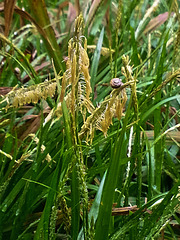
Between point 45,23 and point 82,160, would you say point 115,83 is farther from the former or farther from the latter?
point 45,23

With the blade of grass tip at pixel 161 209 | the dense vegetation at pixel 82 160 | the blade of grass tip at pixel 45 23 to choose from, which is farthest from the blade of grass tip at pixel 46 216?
the blade of grass tip at pixel 45 23

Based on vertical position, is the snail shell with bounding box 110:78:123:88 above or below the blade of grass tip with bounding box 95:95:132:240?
above

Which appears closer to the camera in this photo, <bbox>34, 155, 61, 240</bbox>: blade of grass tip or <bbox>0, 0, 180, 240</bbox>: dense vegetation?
<bbox>0, 0, 180, 240</bbox>: dense vegetation

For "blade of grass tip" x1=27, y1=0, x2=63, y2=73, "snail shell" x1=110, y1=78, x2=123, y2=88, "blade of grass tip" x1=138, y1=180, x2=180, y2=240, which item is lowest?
"blade of grass tip" x1=138, y1=180, x2=180, y2=240

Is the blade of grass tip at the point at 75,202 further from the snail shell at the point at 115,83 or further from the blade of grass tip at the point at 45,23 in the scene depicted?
the blade of grass tip at the point at 45,23

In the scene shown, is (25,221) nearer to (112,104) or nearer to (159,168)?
(159,168)

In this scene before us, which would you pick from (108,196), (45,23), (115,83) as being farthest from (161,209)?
(45,23)

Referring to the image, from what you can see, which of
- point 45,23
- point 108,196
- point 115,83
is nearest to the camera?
point 115,83

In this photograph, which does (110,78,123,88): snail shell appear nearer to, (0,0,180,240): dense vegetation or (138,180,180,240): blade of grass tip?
(0,0,180,240): dense vegetation

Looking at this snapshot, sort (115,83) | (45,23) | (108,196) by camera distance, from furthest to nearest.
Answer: (45,23) < (108,196) < (115,83)

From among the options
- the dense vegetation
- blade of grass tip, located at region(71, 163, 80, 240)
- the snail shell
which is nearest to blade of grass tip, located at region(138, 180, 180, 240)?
the dense vegetation

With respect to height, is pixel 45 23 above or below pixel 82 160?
above
